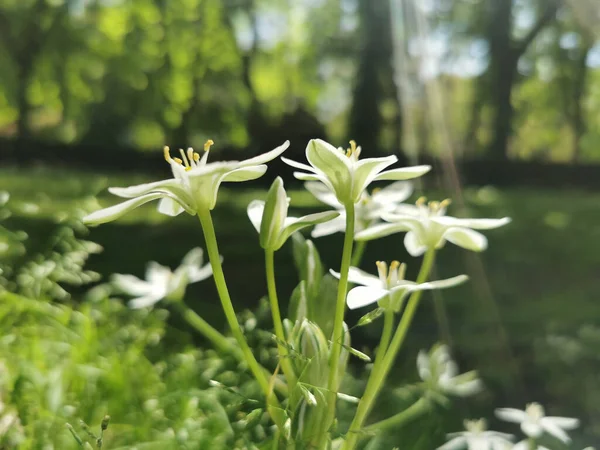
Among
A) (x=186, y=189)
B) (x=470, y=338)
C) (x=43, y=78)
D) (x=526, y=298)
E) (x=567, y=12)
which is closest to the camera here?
(x=186, y=189)

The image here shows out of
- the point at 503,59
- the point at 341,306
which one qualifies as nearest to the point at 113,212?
the point at 341,306

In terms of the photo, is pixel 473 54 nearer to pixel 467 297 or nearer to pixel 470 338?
pixel 467 297

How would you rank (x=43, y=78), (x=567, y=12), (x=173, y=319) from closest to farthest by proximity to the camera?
(x=173, y=319) < (x=567, y=12) < (x=43, y=78)

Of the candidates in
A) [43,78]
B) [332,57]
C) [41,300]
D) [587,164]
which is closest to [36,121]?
[43,78]

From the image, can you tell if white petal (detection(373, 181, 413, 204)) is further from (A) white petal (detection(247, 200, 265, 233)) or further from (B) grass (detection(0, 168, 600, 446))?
(B) grass (detection(0, 168, 600, 446))

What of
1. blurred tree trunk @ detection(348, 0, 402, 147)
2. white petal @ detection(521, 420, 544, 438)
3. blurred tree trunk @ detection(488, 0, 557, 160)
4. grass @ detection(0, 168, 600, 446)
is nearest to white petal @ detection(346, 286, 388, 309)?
white petal @ detection(521, 420, 544, 438)

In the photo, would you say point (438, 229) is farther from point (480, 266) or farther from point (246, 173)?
point (480, 266)
